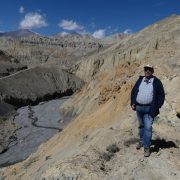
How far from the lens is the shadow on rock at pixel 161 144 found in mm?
11521

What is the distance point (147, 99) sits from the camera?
10781 millimetres

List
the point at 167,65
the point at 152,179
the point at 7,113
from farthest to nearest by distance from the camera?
the point at 7,113
the point at 167,65
the point at 152,179

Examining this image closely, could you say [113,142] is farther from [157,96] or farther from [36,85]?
[36,85]

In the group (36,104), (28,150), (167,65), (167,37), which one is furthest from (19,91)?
(167,65)

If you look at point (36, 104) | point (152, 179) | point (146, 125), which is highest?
point (146, 125)

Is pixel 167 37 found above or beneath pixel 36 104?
above

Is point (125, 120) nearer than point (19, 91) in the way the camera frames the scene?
Yes

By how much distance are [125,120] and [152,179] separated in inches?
208

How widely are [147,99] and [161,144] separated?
1.83 metres

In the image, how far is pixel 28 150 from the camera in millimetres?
36812

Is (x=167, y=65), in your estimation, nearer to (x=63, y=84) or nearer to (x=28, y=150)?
(x=28, y=150)

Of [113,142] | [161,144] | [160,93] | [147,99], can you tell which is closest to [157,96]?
[160,93]

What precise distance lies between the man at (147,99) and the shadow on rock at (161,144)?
0.60 metres

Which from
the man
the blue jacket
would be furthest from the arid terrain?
the blue jacket
